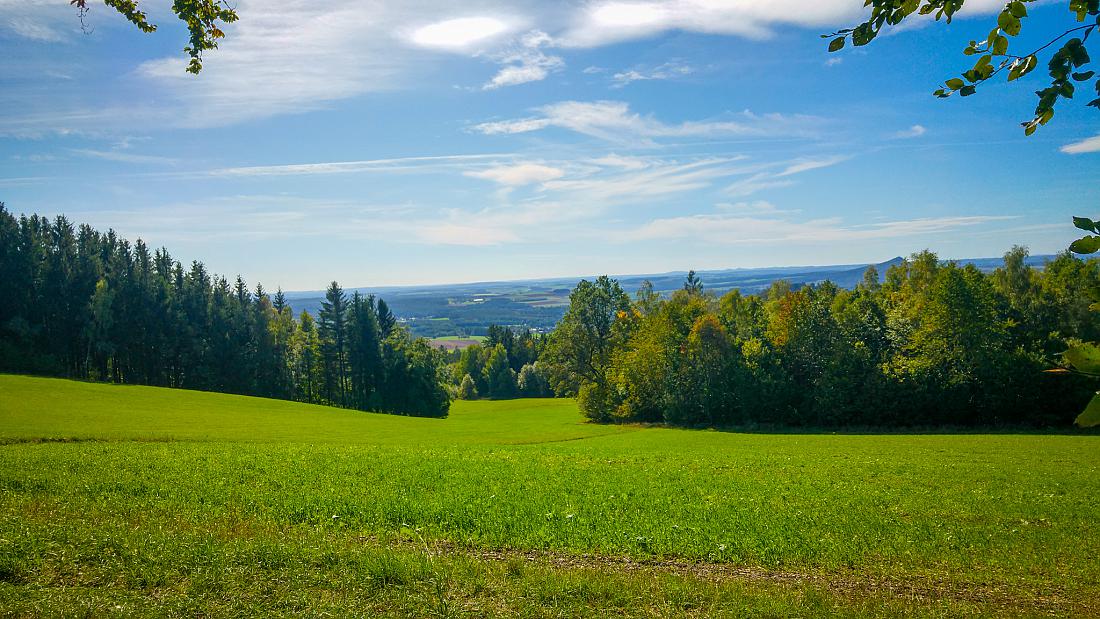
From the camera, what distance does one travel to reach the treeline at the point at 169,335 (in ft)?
246

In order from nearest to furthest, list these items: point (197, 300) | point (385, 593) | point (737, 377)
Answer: point (385, 593) < point (737, 377) < point (197, 300)

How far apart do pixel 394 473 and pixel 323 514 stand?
5.93 metres

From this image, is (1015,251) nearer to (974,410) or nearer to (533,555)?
(974,410)

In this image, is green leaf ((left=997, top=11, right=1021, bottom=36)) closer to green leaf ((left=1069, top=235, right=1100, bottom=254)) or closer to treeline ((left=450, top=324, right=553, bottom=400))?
green leaf ((left=1069, top=235, right=1100, bottom=254))

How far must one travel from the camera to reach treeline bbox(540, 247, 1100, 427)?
50.7 metres

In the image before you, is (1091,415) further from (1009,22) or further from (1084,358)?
(1009,22)

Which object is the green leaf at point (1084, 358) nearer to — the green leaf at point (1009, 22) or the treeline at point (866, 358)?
the green leaf at point (1009, 22)

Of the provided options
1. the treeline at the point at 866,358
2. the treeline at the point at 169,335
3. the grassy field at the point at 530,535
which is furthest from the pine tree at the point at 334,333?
the grassy field at the point at 530,535

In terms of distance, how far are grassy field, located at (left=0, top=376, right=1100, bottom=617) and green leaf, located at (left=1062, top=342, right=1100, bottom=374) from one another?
6667mm

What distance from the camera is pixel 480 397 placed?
134 metres

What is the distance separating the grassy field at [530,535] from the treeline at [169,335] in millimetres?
59140

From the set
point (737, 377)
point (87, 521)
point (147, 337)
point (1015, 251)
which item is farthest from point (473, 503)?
point (1015, 251)

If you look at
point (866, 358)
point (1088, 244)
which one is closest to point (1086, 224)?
point (1088, 244)

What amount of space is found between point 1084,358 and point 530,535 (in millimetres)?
11248
